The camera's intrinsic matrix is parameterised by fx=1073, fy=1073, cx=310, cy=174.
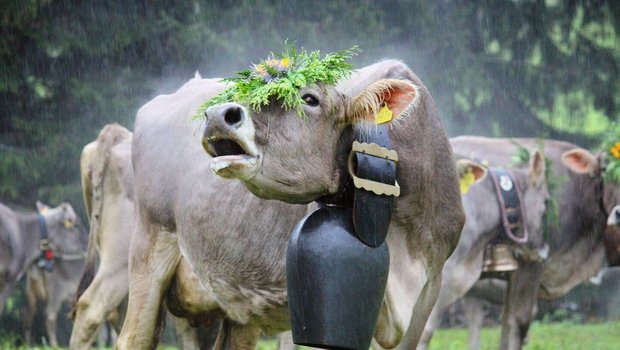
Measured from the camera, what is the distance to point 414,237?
463 cm

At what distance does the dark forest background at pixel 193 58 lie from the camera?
15898 mm

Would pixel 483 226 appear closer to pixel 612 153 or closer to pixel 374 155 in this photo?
pixel 612 153

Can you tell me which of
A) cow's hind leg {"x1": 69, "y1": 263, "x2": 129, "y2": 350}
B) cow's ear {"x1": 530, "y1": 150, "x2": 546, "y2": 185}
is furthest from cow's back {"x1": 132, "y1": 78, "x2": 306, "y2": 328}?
cow's ear {"x1": 530, "y1": 150, "x2": 546, "y2": 185}

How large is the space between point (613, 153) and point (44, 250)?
25.9 feet

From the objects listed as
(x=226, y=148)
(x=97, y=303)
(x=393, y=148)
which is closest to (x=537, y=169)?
(x=97, y=303)

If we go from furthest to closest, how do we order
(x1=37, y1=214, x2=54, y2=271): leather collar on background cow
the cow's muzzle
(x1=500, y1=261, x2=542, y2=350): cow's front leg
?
(x1=37, y1=214, x2=54, y2=271): leather collar on background cow → (x1=500, y1=261, x2=542, y2=350): cow's front leg → the cow's muzzle

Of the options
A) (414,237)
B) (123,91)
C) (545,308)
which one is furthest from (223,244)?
(545,308)

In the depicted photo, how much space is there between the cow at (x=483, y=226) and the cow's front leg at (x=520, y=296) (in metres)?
0.03

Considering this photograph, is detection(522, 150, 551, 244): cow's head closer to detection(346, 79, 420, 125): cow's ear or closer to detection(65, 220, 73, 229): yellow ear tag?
detection(346, 79, 420, 125): cow's ear

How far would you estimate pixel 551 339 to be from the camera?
1352cm

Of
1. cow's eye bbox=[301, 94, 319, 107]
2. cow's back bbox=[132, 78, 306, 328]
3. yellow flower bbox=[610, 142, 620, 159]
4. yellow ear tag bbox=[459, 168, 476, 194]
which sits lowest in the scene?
yellow flower bbox=[610, 142, 620, 159]

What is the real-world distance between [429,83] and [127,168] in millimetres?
8913

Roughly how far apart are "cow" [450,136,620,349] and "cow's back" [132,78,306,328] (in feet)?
15.6

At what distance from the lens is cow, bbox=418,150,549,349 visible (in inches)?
334
